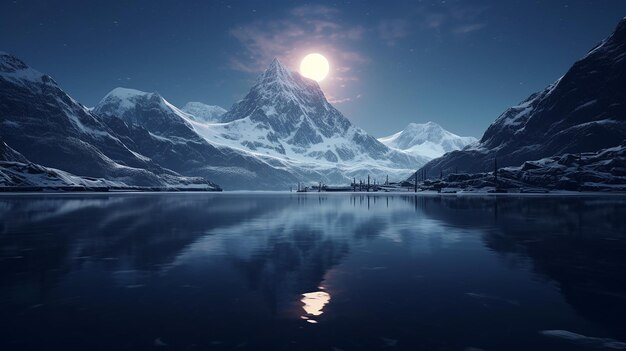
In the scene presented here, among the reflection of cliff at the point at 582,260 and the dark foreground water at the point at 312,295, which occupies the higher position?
the reflection of cliff at the point at 582,260

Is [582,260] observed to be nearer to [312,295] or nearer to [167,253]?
[312,295]

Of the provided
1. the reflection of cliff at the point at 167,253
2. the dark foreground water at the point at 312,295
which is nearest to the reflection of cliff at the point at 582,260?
the dark foreground water at the point at 312,295

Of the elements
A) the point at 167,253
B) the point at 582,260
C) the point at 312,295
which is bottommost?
the point at 312,295

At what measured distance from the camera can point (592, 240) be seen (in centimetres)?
3288

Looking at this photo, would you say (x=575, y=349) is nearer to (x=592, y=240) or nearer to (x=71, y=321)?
(x=71, y=321)

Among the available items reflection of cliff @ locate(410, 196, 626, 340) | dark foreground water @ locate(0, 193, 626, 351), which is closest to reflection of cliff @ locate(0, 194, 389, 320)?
dark foreground water @ locate(0, 193, 626, 351)

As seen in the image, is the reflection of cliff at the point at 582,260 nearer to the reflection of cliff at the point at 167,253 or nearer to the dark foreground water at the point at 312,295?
the dark foreground water at the point at 312,295

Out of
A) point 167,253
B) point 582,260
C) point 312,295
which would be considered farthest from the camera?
point 167,253

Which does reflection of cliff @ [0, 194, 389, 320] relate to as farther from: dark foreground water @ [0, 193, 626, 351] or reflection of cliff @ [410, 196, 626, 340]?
reflection of cliff @ [410, 196, 626, 340]

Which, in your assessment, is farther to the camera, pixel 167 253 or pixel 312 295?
pixel 167 253

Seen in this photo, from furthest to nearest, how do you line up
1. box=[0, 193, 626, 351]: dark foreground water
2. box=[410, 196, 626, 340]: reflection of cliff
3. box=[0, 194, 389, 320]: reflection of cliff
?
1. box=[0, 194, 389, 320]: reflection of cliff
2. box=[410, 196, 626, 340]: reflection of cliff
3. box=[0, 193, 626, 351]: dark foreground water

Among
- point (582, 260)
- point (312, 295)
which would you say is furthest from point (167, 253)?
point (582, 260)

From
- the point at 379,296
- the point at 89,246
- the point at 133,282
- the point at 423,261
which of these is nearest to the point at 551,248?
the point at 423,261

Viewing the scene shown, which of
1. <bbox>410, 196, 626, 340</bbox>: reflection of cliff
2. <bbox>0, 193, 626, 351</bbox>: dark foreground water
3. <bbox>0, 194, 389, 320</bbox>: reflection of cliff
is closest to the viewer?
<bbox>0, 193, 626, 351</bbox>: dark foreground water
